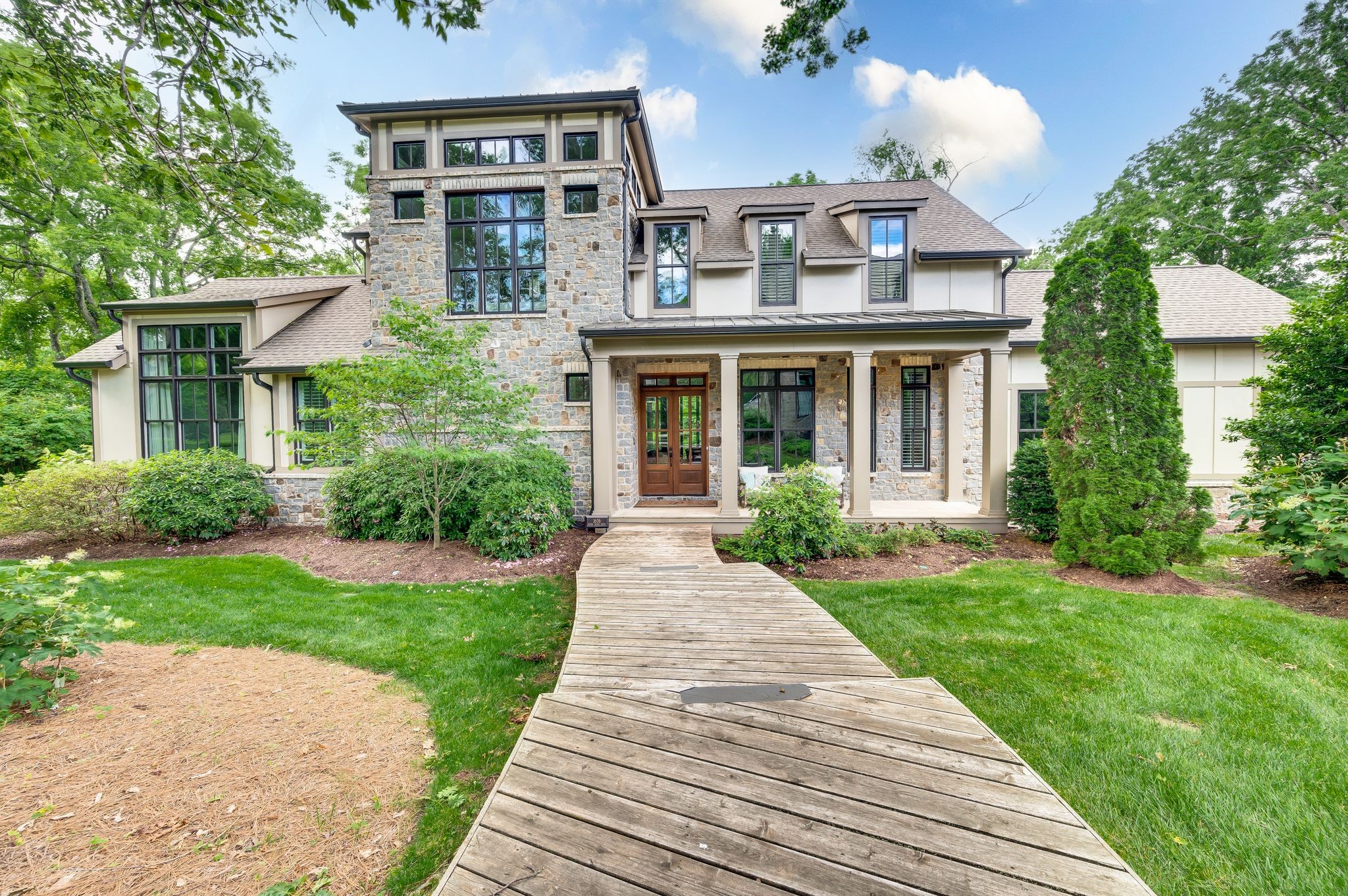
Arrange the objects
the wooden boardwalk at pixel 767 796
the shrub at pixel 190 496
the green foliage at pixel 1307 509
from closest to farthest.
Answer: the wooden boardwalk at pixel 767 796 < the green foliage at pixel 1307 509 < the shrub at pixel 190 496

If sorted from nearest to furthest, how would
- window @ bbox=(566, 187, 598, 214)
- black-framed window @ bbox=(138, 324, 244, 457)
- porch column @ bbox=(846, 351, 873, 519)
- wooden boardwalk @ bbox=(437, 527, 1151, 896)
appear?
wooden boardwalk @ bbox=(437, 527, 1151, 896) → porch column @ bbox=(846, 351, 873, 519) → window @ bbox=(566, 187, 598, 214) → black-framed window @ bbox=(138, 324, 244, 457)

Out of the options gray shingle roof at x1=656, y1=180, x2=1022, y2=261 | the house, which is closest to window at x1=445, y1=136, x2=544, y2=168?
the house

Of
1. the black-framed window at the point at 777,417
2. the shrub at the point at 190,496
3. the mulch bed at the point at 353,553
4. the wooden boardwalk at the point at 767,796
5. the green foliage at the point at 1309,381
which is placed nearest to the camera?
the wooden boardwalk at the point at 767,796

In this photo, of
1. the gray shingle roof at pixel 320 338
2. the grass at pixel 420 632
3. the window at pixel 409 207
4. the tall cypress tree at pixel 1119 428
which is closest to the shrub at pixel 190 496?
the grass at pixel 420 632

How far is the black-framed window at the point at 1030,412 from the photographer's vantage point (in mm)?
10289

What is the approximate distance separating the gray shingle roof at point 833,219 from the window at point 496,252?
310cm

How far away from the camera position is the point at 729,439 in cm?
825

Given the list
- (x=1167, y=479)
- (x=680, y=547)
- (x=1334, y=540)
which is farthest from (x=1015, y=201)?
(x=680, y=547)

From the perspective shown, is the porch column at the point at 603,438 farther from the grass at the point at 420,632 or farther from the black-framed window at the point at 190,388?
the black-framed window at the point at 190,388

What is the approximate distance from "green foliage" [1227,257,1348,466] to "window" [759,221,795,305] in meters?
6.64

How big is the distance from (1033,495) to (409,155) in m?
12.5

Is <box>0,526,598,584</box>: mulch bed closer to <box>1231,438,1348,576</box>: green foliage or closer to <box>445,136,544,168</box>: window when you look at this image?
<box>445,136,544,168</box>: window

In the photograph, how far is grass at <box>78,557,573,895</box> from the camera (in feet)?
8.95

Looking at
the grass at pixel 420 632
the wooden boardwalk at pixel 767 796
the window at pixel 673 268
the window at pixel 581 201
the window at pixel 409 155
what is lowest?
the grass at pixel 420 632
